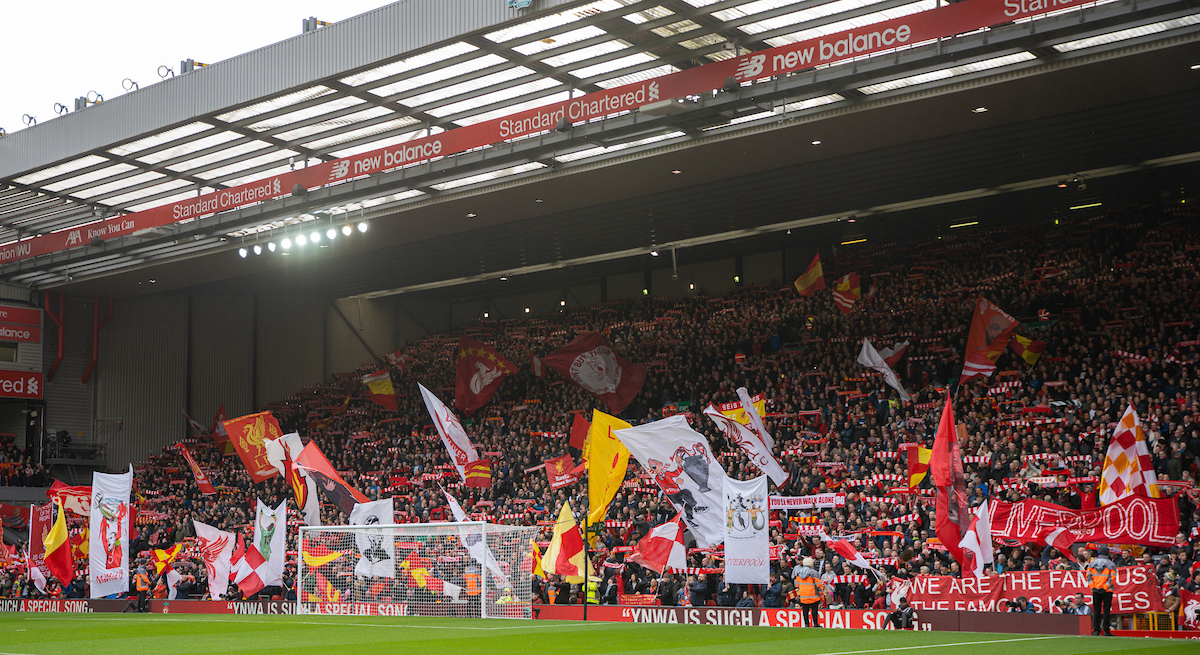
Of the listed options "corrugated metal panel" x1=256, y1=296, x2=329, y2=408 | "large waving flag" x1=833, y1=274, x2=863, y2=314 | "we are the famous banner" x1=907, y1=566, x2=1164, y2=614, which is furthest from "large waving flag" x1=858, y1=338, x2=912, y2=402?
"corrugated metal panel" x1=256, y1=296, x2=329, y2=408

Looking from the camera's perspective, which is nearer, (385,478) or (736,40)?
(736,40)

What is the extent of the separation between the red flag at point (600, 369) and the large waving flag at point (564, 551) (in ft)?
37.5

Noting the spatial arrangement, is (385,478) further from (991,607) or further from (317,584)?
(991,607)

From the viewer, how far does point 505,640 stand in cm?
1538

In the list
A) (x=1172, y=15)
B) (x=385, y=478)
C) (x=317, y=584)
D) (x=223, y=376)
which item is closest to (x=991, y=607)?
(x=1172, y=15)

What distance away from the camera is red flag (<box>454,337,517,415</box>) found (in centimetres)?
3694

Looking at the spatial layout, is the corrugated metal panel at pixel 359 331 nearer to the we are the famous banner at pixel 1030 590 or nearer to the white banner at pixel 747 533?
the white banner at pixel 747 533

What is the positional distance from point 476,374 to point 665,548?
16312 millimetres

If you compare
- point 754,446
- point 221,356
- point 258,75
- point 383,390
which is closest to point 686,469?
point 754,446

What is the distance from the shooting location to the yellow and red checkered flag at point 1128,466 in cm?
1864

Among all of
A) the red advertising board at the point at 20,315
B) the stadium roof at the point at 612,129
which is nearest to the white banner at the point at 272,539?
the stadium roof at the point at 612,129

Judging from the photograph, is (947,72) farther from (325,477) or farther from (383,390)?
(383,390)

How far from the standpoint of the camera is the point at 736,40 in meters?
21.4

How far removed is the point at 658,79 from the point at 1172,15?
878 cm
